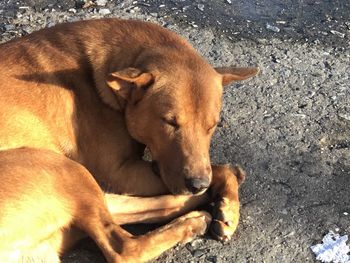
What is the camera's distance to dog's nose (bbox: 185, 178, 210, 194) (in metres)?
3.95

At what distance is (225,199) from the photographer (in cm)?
425

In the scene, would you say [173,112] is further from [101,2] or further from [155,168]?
[101,2]

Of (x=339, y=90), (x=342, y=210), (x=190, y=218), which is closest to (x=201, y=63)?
(x=190, y=218)

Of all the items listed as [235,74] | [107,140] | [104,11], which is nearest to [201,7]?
[104,11]

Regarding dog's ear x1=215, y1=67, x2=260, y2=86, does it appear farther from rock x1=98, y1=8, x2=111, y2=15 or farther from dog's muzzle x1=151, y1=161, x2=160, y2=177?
rock x1=98, y1=8, x2=111, y2=15

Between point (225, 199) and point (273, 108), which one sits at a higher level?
point (225, 199)

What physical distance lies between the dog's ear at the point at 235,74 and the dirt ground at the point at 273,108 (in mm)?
689

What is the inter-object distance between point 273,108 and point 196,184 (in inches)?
64.6

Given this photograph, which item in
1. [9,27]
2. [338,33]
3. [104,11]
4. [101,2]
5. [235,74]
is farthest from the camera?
[101,2]

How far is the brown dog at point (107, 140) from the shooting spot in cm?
385

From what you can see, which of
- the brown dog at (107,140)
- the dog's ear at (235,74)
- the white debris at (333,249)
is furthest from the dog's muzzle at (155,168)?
the white debris at (333,249)

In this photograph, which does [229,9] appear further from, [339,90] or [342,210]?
[342,210]

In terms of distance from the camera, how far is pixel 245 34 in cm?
631

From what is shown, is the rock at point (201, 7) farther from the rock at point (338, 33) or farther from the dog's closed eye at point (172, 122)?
the dog's closed eye at point (172, 122)
